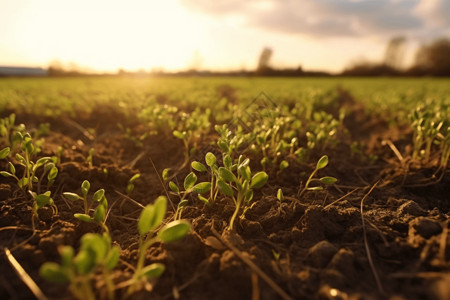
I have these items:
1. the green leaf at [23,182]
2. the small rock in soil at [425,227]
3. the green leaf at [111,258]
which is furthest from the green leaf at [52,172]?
the small rock in soil at [425,227]

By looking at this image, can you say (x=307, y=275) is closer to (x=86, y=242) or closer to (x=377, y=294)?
(x=377, y=294)

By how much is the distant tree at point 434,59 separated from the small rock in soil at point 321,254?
49981 millimetres

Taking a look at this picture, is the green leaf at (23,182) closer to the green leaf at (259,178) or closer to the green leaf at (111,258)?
the green leaf at (111,258)

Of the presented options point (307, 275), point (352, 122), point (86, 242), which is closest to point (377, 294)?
point (307, 275)

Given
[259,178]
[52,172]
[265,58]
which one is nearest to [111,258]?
[259,178]

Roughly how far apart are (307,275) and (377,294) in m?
0.26

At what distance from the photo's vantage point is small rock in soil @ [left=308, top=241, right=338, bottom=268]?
1.29m

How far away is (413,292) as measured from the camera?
109cm

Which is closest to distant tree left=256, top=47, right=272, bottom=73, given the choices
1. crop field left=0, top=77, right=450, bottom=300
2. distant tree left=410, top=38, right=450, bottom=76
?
distant tree left=410, top=38, right=450, bottom=76

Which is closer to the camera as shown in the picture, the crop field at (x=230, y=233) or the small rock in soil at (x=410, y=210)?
the crop field at (x=230, y=233)

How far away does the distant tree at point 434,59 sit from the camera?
41.6m

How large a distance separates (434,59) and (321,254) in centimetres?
5740

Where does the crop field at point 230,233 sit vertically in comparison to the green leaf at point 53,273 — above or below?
below

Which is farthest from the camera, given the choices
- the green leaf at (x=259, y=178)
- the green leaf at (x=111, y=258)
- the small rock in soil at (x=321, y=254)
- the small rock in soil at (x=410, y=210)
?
the small rock in soil at (x=410, y=210)
